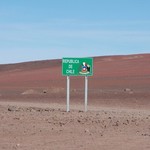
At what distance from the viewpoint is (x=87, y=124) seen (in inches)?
749

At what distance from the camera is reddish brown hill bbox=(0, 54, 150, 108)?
142 ft

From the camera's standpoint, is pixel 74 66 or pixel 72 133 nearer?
pixel 72 133

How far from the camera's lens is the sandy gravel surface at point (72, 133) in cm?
1385

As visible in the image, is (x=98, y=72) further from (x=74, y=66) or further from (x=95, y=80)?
(x=74, y=66)

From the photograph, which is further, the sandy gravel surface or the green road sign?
the green road sign

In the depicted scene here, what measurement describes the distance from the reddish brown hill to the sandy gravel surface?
16.2m

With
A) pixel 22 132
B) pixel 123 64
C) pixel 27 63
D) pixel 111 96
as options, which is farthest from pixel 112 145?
pixel 27 63

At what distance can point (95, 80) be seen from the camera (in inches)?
2333

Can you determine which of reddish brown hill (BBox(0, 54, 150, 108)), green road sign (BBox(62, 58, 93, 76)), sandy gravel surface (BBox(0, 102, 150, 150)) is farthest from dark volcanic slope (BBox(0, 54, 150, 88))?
sandy gravel surface (BBox(0, 102, 150, 150))

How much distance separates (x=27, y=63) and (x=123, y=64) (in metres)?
34.8

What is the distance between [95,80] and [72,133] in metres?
42.8

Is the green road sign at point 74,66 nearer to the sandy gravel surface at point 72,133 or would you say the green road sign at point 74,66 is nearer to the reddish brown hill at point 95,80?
the sandy gravel surface at point 72,133

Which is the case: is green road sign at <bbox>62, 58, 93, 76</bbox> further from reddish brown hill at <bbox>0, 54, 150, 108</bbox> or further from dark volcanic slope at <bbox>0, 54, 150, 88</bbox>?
dark volcanic slope at <bbox>0, 54, 150, 88</bbox>

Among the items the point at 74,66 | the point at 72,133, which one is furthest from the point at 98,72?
the point at 72,133
